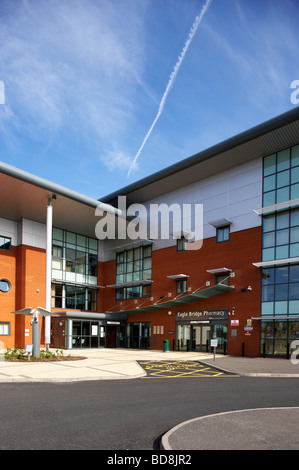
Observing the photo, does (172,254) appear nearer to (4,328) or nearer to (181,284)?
(181,284)

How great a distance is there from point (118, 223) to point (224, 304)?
1179cm

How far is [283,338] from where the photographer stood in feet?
74.5

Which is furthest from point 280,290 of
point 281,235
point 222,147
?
point 222,147

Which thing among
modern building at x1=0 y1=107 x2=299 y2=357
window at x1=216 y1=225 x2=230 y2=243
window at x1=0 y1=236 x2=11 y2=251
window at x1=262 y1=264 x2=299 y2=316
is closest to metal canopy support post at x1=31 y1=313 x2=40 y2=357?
modern building at x1=0 y1=107 x2=299 y2=357

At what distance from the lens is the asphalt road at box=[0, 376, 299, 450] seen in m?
5.84

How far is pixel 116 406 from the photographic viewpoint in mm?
8469

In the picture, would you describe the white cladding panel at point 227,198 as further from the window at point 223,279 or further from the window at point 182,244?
the window at point 223,279

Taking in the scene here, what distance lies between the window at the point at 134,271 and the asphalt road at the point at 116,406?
19.0 m

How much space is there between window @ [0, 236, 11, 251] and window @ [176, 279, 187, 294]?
12930 millimetres

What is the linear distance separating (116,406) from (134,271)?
82.6 feet
